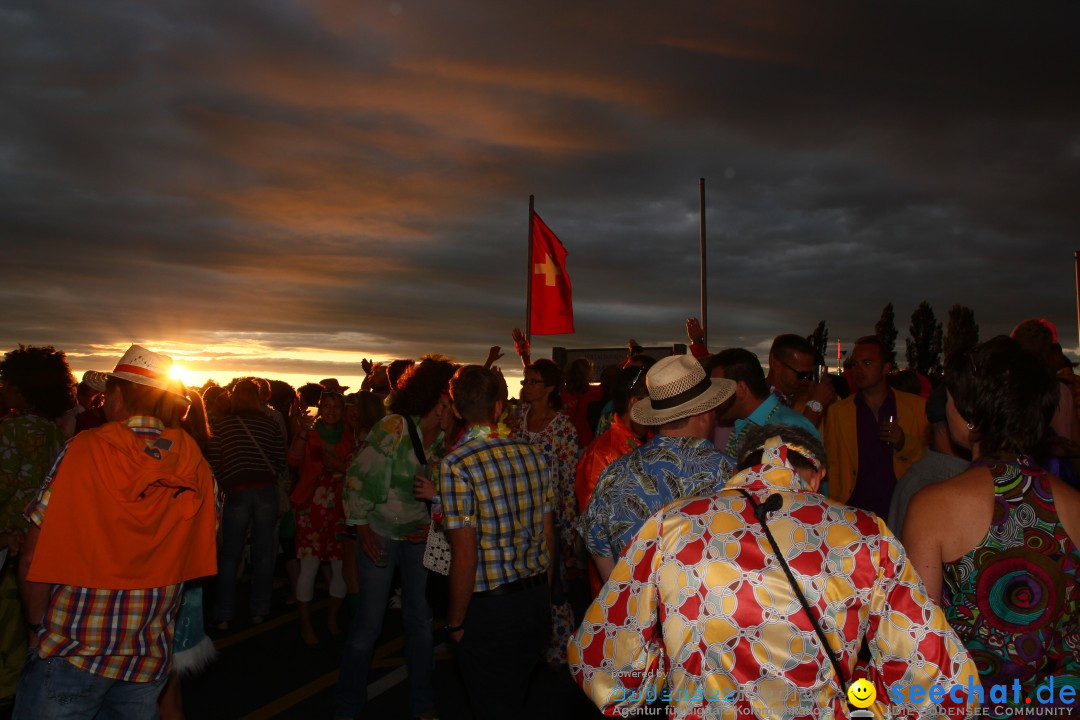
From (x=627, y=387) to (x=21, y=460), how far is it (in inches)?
155

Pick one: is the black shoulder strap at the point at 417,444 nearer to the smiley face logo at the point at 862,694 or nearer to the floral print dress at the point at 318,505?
the floral print dress at the point at 318,505

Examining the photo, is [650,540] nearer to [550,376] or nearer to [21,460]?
[21,460]

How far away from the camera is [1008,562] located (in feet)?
8.03

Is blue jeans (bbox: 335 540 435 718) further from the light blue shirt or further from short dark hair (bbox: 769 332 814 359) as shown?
short dark hair (bbox: 769 332 814 359)

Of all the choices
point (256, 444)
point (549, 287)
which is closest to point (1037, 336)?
point (256, 444)

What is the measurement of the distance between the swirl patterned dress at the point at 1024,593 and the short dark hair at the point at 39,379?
5.64 m

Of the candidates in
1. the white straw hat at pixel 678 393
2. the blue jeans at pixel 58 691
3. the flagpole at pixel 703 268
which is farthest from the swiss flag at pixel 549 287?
the blue jeans at pixel 58 691

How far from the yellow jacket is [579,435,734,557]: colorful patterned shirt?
3536 mm

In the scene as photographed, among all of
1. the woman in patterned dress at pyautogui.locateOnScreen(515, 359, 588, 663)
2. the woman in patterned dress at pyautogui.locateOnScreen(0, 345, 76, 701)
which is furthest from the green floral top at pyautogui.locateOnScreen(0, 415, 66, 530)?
the woman in patterned dress at pyautogui.locateOnScreen(515, 359, 588, 663)

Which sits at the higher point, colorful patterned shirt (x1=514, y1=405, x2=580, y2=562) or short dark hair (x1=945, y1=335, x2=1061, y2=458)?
short dark hair (x1=945, y1=335, x2=1061, y2=458)

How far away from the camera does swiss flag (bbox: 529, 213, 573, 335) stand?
46.9 ft

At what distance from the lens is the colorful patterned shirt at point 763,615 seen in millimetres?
2217

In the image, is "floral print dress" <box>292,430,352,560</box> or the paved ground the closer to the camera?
the paved ground

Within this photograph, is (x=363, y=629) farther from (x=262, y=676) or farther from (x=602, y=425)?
(x=602, y=425)
